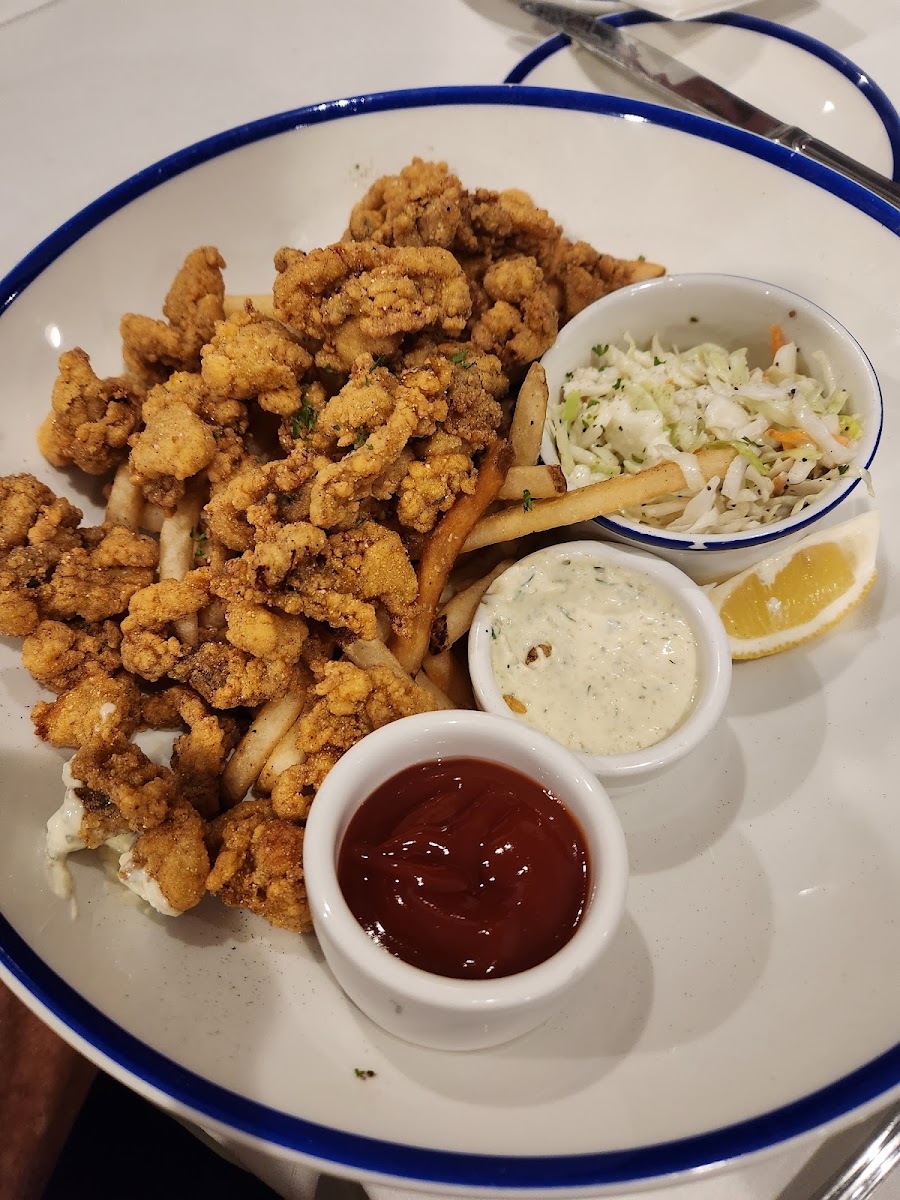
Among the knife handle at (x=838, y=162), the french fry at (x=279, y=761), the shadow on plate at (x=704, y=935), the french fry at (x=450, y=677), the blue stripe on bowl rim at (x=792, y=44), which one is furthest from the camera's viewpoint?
the blue stripe on bowl rim at (x=792, y=44)

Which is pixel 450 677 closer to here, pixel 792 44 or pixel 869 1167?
pixel 869 1167

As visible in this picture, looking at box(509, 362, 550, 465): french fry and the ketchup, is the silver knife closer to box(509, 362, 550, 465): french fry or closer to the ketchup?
box(509, 362, 550, 465): french fry

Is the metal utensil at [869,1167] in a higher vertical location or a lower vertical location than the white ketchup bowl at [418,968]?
lower

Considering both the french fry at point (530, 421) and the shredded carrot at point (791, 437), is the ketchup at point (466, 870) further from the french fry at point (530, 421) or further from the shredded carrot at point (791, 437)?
the shredded carrot at point (791, 437)

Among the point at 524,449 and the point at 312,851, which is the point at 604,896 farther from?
the point at 524,449

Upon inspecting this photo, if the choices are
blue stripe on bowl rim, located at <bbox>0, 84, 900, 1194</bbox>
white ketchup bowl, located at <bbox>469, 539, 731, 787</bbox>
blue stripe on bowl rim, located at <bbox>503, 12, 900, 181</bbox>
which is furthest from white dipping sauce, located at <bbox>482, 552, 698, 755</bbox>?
blue stripe on bowl rim, located at <bbox>503, 12, 900, 181</bbox>

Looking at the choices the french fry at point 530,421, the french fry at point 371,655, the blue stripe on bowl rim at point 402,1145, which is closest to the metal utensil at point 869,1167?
the blue stripe on bowl rim at point 402,1145

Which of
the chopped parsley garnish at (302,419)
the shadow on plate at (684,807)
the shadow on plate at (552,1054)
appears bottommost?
the shadow on plate at (552,1054)
